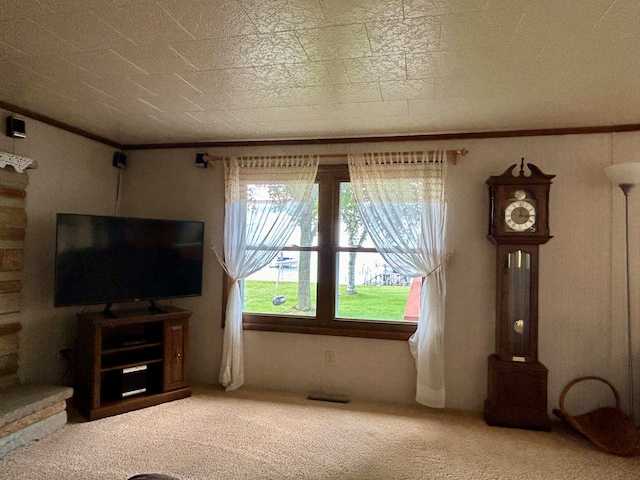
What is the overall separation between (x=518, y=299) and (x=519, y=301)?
2 centimetres

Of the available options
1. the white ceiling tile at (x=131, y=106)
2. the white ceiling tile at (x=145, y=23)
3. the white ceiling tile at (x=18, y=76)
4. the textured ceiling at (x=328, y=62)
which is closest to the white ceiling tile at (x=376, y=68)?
the textured ceiling at (x=328, y=62)

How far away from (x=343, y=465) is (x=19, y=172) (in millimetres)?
3032

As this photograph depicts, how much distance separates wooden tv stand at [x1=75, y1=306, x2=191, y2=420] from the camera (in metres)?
2.91

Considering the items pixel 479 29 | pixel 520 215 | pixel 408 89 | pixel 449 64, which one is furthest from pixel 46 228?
pixel 520 215

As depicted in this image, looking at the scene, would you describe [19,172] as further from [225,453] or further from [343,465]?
[343,465]

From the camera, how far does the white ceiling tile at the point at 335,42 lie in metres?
1.74

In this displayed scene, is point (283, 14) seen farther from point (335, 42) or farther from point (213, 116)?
point (213, 116)

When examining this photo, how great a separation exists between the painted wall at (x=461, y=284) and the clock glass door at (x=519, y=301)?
A: 0.20 m

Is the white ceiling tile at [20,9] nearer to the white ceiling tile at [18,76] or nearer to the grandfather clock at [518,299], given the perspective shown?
the white ceiling tile at [18,76]

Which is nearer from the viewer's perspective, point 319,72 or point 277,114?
point 319,72

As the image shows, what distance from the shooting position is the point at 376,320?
339 cm

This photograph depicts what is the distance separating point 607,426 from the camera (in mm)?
2730

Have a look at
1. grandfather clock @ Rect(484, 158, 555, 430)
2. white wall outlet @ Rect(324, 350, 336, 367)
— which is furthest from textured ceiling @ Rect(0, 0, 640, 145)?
white wall outlet @ Rect(324, 350, 336, 367)

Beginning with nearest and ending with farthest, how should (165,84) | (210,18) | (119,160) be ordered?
1. (210,18)
2. (165,84)
3. (119,160)
